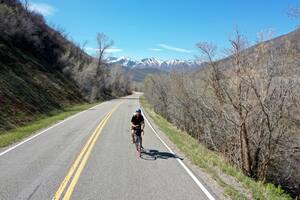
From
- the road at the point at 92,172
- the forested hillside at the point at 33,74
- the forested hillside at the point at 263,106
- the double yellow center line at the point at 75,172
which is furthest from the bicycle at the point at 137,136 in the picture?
the forested hillside at the point at 33,74

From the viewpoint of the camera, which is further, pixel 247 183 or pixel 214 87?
pixel 214 87

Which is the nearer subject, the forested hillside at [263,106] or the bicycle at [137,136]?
the bicycle at [137,136]

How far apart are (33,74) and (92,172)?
1373 inches

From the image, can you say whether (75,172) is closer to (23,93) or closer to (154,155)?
(154,155)

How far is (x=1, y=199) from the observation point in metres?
6.24

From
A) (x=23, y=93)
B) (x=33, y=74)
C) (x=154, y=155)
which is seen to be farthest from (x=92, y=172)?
(x=33, y=74)

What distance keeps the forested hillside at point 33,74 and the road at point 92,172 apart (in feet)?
29.0

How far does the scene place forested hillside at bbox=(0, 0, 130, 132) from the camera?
25.4 metres

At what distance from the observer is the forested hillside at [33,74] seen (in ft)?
83.3

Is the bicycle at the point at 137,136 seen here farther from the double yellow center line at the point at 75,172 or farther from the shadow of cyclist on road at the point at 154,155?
the double yellow center line at the point at 75,172

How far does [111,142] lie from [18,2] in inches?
2304

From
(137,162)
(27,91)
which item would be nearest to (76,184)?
(137,162)

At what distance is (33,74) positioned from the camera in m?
39.9

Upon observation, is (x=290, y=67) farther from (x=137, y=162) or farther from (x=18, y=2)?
(x=18, y=2)
